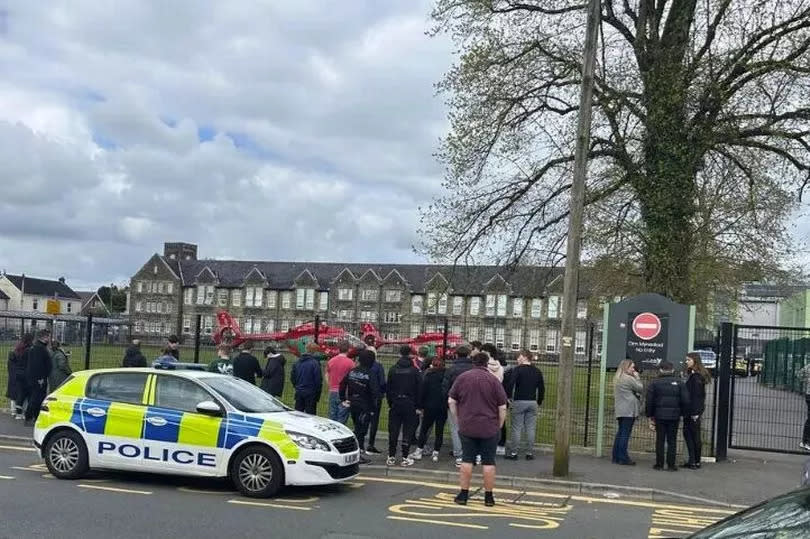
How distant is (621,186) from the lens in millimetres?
21078

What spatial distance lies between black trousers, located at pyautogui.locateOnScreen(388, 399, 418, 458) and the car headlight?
A: 9.29 ft

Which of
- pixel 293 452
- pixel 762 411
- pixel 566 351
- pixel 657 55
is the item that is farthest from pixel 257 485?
pixel 657 55

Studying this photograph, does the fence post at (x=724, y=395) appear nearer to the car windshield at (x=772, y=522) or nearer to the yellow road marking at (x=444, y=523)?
the yellow road marking at (x=444, y=523)

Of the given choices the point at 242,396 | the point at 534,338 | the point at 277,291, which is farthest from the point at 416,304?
the point at 242,396

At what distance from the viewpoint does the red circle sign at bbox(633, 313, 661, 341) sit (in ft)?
47.1

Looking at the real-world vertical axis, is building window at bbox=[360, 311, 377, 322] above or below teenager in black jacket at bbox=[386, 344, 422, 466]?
above

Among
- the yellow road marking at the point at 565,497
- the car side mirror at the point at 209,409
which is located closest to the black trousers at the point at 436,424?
the yellow road marking at the point at 565,497

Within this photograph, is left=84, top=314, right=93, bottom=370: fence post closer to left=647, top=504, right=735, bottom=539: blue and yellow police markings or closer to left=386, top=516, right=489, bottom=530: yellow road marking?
left=386, top=516, right=489, bottom=530: yellow road marking

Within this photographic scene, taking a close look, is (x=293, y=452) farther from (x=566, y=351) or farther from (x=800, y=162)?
(x=800, y=162)

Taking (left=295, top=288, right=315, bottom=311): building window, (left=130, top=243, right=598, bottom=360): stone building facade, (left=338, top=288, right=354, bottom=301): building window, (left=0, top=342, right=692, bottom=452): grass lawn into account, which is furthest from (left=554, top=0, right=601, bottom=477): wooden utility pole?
(left=295, top=288, right=315, bottom=311): building window

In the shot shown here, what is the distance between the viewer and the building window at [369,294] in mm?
96312

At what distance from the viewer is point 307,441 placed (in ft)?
32.8

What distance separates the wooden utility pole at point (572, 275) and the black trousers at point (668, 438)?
5.71 feet

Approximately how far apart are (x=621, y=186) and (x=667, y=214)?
1916mm
